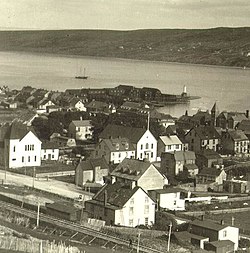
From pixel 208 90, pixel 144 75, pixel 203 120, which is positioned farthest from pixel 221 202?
pixel 144 75

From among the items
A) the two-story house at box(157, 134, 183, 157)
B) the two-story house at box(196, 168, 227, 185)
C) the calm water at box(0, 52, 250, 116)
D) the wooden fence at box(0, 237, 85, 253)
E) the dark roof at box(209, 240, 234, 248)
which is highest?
the calm water at box(0, 52, 250, 116)

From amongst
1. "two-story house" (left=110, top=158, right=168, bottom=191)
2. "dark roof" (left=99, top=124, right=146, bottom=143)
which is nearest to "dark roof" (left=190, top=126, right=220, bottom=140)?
"dark roof" (left=99, top=124, right=146, bottom=143)

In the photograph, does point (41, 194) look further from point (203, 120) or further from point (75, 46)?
point (75, 46)

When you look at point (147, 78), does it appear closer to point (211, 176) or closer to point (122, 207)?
point (211, 176)

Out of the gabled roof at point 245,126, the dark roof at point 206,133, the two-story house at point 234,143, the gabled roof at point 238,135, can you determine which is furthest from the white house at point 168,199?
the gabled roof at point 245,126

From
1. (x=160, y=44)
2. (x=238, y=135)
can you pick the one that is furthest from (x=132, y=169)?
(x=160, y=44)

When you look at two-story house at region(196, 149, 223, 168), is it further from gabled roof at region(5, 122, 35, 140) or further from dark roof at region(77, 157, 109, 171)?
gabled roof at region(5, 122, 35, 140)
